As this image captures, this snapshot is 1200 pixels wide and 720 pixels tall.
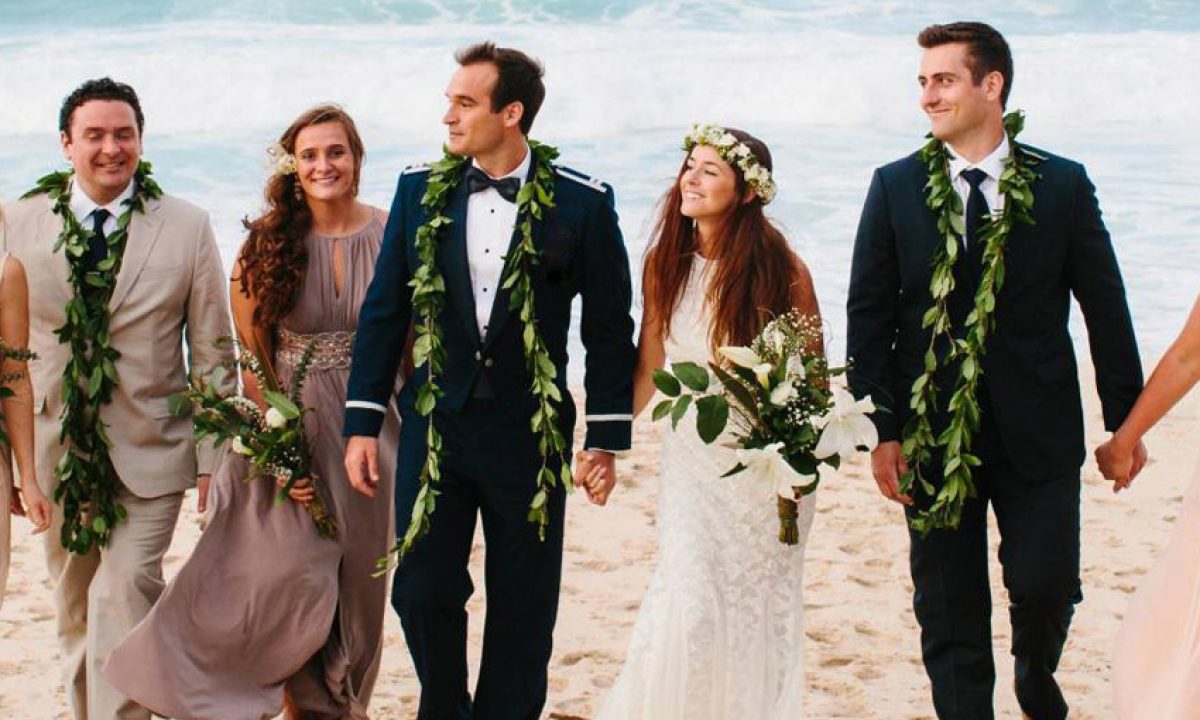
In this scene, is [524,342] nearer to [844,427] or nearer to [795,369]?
[795,369]

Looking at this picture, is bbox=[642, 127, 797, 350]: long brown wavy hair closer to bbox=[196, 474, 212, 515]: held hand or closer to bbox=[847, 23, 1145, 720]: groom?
bbox=[847, 23, 1145, 720]: groom

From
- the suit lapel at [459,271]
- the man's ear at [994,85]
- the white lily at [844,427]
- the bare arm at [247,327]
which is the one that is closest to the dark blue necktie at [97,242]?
the bare arm at [247,327]

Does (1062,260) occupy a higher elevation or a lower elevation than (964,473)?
higher

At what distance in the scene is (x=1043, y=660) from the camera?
229 inches

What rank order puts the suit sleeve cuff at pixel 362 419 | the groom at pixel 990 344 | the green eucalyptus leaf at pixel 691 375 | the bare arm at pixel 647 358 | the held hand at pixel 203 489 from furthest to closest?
the held hand at pixel 203 489
the bare arm at pixel 647 358
the suit sleeve cuff at pixel 362 419
the groom at pixel 990 344
the green eucalyptus leaf at pixel 691 375

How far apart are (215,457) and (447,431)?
1009 millimetres

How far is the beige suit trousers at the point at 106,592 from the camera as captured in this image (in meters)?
5.95

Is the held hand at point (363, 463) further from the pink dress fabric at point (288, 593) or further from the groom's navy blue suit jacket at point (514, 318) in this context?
the pink dress fabric at point (288, 593)

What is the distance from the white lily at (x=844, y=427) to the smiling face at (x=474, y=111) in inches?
54.6

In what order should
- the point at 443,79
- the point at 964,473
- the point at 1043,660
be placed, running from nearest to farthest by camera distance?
1. the point at 964,473
2. the point at 1043,660
3. the point at 443,79

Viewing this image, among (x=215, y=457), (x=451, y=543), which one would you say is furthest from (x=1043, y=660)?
(x=215, y=457)

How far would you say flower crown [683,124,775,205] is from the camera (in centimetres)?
579

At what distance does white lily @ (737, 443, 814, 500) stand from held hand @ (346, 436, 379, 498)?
1185 mm

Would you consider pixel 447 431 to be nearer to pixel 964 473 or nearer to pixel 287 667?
pixel 287 667
